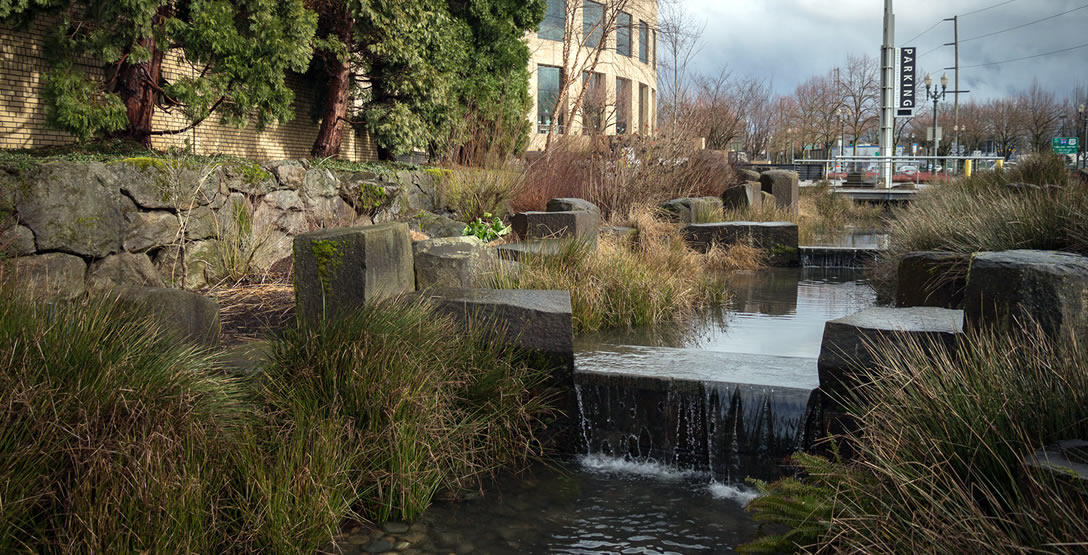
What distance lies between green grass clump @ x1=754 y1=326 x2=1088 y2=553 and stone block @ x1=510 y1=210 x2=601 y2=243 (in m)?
4.28

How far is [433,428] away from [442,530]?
0.43m

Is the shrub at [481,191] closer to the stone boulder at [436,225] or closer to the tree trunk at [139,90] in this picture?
the stone boulder at [436,225]

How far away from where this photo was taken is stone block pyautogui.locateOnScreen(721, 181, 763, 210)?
1287 cm

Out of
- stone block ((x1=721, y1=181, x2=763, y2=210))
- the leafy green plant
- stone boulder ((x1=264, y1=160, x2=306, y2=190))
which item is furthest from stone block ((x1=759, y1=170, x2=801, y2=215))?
stone boulder ((x1=264, y1=160, x2=306, y2=190))

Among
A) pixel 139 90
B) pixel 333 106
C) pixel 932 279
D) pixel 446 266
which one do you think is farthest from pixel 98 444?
pixel 333 106

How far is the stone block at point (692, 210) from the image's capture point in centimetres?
1112

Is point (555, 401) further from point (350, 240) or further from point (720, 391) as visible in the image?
point (350, 240)

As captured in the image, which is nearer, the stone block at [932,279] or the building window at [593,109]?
the stone block at [932,279]

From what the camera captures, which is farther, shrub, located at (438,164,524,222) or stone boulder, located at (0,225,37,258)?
shrub, located at (438,164,524,222)

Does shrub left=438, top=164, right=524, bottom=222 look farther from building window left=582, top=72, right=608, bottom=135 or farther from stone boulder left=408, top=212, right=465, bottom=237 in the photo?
building window left=582, top=72, right=608, bottom=135

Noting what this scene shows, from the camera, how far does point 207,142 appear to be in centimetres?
1097

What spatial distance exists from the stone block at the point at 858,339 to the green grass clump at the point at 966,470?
0.80 metres

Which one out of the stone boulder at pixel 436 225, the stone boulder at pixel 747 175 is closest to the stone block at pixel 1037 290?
the stone boulder at pixel 436 225

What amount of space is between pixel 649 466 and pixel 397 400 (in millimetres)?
1486
